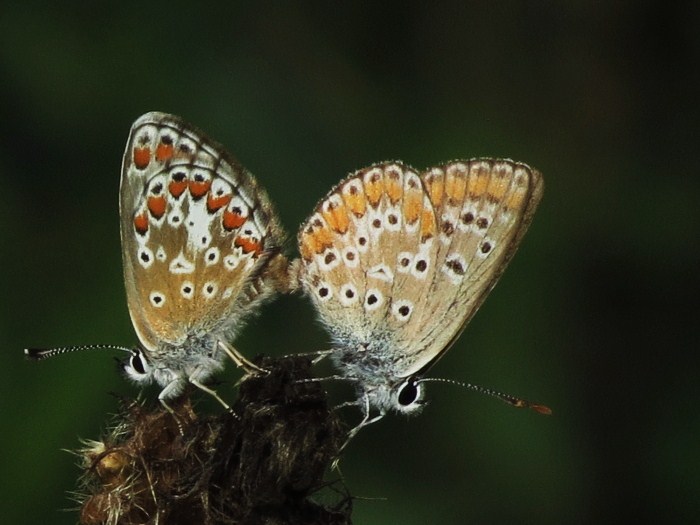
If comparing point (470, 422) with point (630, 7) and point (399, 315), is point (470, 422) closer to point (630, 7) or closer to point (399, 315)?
point (399, 315)

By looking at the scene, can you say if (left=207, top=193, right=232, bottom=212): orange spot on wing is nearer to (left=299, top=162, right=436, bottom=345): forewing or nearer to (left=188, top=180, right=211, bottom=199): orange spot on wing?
(left=188, top=180, right=211, bottom=199): orange spot on wing

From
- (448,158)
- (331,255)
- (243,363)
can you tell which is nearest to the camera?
(243,363)

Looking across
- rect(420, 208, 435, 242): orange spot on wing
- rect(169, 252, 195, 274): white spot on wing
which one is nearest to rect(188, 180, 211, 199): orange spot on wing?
rect(169, 252, 195, 274): white spot on wing

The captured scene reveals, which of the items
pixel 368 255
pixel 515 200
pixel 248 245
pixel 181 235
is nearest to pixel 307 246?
pixel 368 255

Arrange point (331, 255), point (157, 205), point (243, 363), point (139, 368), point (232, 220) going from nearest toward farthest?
point (243, 363)
point (139, 368)
point (157, 205)
point (232, 220)
point (331, 255)

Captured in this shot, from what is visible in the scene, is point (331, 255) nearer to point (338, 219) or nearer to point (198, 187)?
point (338, 219)

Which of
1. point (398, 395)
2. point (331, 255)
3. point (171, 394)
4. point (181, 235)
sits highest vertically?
point (181, 235)
